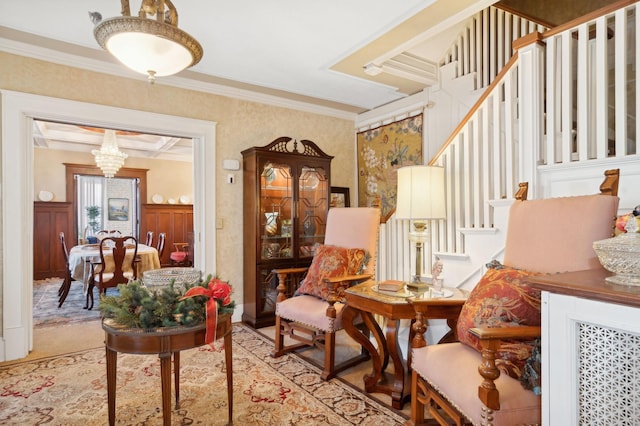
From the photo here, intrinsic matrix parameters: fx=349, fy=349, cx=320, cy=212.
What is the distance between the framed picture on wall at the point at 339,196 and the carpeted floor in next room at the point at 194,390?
80.7 inches

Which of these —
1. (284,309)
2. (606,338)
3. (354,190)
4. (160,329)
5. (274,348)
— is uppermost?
(354,190)

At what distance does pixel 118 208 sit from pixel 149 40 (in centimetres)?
692

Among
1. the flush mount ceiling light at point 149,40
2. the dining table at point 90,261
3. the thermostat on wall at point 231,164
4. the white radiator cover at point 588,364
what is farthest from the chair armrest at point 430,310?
the dining table at point 90,261

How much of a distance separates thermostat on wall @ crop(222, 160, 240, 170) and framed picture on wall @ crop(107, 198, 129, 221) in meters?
4.97

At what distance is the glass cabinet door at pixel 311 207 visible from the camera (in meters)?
4.05

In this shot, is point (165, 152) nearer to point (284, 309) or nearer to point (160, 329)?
point (284, 309)

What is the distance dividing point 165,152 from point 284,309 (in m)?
5.92

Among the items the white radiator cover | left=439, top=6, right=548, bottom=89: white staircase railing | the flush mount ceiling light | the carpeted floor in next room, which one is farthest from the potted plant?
the white radiator cover

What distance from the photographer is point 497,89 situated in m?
2.51

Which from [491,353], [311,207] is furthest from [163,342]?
[311,207]

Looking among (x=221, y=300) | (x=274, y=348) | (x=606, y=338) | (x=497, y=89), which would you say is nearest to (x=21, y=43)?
(x=221, y=300)

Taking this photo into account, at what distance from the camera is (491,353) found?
1.29 meters

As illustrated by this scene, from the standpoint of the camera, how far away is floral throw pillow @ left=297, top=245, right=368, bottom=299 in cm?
288

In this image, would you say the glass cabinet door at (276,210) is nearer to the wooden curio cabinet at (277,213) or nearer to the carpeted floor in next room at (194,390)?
the wooden curio cabinet at (277,213)
